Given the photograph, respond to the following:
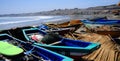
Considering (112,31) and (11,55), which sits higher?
(11,55)

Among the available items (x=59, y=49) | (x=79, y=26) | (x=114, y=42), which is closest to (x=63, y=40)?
(x=59, y=49)

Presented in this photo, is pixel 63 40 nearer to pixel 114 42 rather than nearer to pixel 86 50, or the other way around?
pixel 86 50

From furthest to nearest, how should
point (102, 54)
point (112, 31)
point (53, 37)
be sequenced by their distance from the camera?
1. point (112, 31)
2. point (53, 37)
3. point (102, 54)

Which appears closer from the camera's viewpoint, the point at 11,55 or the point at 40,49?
the point at 11,55

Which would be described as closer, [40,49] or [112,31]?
[40,49]

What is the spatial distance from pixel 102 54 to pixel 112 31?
5182 millimetres

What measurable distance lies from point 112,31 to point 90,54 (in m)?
5.47

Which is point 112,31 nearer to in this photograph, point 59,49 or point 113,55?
point 113,55

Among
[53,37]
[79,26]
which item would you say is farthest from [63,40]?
[79,26]

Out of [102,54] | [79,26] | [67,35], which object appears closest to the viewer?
[102,54]

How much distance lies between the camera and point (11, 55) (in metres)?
5.62

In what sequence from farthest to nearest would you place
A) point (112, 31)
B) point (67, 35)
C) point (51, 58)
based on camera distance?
point (112, 31), point (67, 35), point (51, 58)

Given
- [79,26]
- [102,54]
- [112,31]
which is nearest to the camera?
[102,54]

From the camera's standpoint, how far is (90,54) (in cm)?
768
